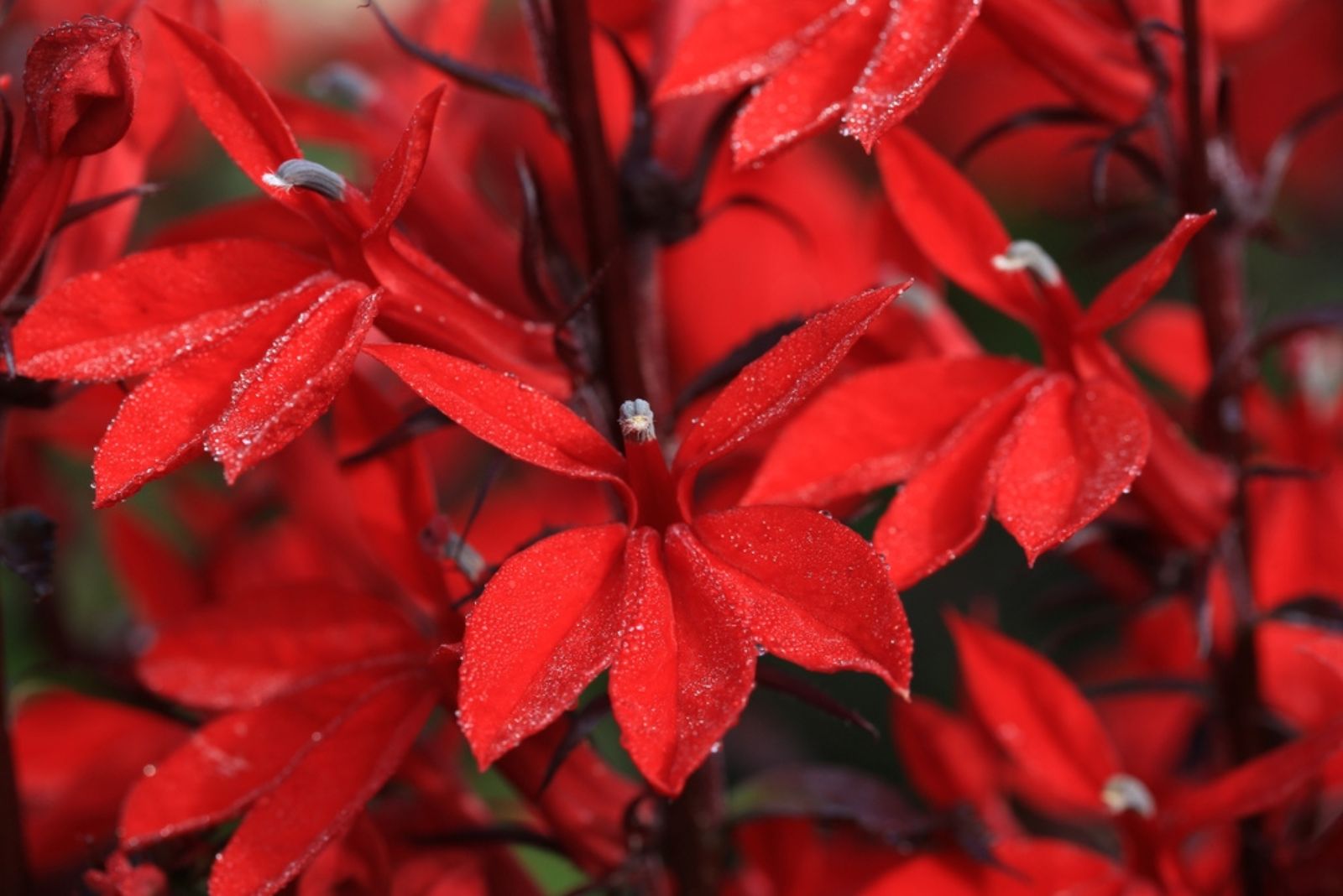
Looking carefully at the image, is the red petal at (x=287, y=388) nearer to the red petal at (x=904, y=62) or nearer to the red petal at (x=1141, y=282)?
the red petal at (x=904, y=62)

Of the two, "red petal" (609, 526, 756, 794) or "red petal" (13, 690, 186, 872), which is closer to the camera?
"red petal" (609, 526, 756, 794)

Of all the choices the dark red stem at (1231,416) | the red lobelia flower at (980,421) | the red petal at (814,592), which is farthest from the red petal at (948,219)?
the red petal at (814,592)

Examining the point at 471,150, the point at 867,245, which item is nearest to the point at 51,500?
the point at 471,150

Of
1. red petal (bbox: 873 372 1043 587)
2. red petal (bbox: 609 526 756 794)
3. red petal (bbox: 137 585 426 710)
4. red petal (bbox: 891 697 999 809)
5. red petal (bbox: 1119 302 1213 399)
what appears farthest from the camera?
red petal (bbox: 1119 302 1213 399)

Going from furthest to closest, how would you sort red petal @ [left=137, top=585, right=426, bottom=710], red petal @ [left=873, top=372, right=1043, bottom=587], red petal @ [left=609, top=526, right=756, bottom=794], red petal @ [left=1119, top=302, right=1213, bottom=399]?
red petal @ [left=1119, top=302, right=1213, bottom=399]
red petal @ [left=137, top=585, right=426, bottom=710]
red petal @ [left=873, top=372, right=1043, bottom=587]
red petal @ [left=609, top=526, right=756, bottom=794]

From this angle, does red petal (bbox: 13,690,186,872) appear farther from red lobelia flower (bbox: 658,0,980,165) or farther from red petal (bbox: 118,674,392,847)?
red lobelia flower (bbox: 658,0,980,165)

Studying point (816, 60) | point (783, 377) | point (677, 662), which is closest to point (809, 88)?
point (816, 60)

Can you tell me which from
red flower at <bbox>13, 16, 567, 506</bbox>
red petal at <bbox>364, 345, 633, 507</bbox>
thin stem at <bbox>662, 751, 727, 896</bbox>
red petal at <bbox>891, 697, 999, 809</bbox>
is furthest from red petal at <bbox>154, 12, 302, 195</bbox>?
red petal at <bbox>891, 697, 999, 809</bbox>
